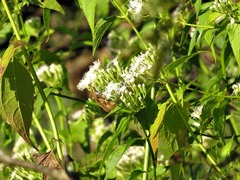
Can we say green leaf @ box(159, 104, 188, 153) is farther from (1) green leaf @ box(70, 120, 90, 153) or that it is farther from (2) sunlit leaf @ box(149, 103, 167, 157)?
(1) green leaf @ box(70, 120, 90, 153)

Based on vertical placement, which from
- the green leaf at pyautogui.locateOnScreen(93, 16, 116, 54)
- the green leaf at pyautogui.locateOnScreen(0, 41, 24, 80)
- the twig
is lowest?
the twig

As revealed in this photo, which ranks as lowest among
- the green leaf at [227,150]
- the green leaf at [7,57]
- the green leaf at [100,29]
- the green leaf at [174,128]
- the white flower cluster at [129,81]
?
the green leaf at [227,150]

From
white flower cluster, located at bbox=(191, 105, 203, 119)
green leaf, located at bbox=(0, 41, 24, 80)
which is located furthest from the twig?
white flower cluster, located at bbox=(191, 105, 203, 119)

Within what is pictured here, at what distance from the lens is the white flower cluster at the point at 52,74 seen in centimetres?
284

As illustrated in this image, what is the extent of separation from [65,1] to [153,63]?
3516 mm

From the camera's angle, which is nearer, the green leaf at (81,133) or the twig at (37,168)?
the twig at (37,168)

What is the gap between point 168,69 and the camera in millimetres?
1841

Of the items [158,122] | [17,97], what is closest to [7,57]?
[17,97]

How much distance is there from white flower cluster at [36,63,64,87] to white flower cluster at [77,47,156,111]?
90 centimetres

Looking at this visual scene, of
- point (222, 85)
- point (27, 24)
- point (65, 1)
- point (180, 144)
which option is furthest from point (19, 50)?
point (65, 1)

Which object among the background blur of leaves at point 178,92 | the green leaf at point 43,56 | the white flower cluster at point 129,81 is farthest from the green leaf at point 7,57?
the green leaf at point 43,56

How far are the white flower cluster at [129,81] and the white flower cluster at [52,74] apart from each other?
35.3 inches

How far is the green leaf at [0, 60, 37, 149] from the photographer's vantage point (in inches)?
Result: 67.1

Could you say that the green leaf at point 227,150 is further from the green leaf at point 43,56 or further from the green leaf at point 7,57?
the green leaf at point 43,56
